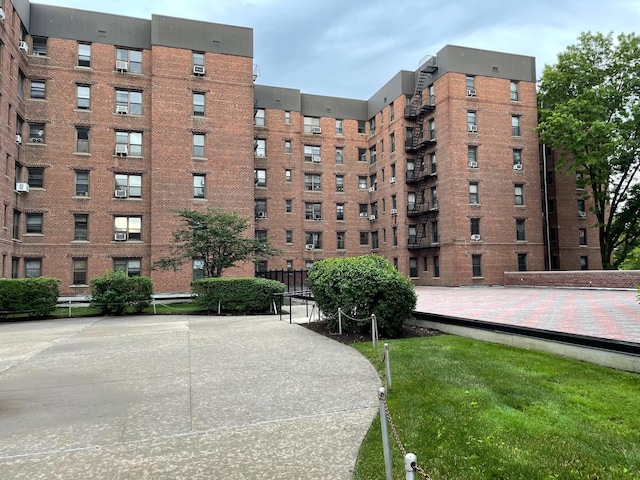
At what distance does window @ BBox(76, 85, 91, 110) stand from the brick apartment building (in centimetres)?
7

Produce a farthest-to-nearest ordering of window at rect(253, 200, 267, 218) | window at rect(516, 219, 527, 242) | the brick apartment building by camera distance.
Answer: window at rect(253, 200, 267, 218)
window at rect(516, 219, 527, 242)
the brick apartment building

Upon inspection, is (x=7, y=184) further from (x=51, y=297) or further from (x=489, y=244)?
(x=489, y=244)

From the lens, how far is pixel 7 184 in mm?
26547

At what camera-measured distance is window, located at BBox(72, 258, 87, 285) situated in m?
30.6

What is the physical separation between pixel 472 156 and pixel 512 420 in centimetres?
3533

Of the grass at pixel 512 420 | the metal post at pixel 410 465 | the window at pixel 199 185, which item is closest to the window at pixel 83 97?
the window at pixel 199 185

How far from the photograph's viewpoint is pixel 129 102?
3250 cm

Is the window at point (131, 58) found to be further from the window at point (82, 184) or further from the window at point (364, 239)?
the window at point (364, 239)

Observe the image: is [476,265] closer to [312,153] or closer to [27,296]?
[312,153]

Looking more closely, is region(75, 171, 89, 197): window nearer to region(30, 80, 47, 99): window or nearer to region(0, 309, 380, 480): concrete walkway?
region(30, 80, 47, 99): window

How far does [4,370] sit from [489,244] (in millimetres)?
34783

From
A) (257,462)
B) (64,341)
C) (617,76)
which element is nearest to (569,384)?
(257,462)

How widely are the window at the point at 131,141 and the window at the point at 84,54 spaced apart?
5672 mm

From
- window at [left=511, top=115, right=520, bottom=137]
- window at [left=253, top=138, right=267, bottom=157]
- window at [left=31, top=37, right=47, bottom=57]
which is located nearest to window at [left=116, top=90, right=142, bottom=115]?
window at [left=31, top=37, right=47, bottom=57]
